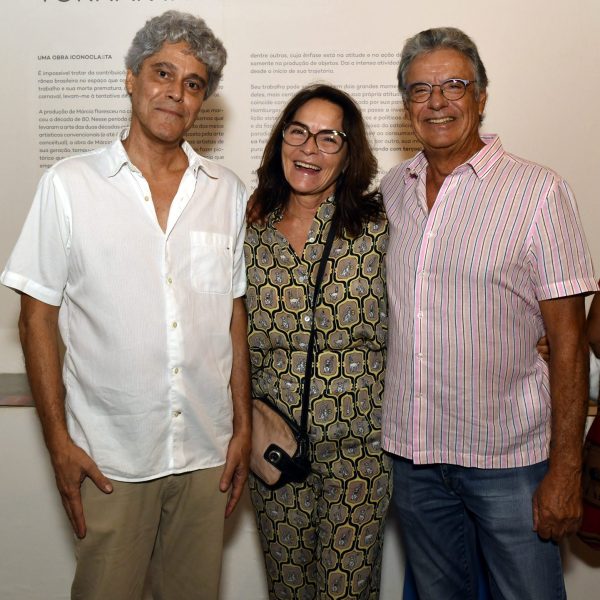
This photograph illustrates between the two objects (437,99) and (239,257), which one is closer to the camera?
(437,99)

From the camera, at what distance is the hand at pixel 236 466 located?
248cm

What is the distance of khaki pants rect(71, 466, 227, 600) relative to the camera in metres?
2.30

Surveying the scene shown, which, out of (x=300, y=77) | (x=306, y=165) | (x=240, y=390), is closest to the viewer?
(x=306, y=165)

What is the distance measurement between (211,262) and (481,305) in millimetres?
884

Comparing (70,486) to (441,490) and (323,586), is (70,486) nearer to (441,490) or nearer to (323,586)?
(323,586)

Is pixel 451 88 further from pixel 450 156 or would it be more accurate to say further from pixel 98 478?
pixel 98 478

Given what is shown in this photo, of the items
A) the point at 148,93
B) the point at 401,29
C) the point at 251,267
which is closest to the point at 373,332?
the point at 251,267

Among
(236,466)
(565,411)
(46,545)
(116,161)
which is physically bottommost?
(46,545)

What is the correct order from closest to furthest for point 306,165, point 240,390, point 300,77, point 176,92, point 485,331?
point 485,331, point 176,92, point 306,165, point 240,390, point 300,77

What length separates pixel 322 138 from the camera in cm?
248

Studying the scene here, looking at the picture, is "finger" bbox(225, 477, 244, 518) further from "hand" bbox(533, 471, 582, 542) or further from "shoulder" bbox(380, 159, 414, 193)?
"shoulder" bbox(380, 159, 414, 193)

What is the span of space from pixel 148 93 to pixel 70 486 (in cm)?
129

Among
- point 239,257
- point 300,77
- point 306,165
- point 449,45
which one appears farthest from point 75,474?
point 300,77

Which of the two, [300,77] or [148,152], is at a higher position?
[300,77]
